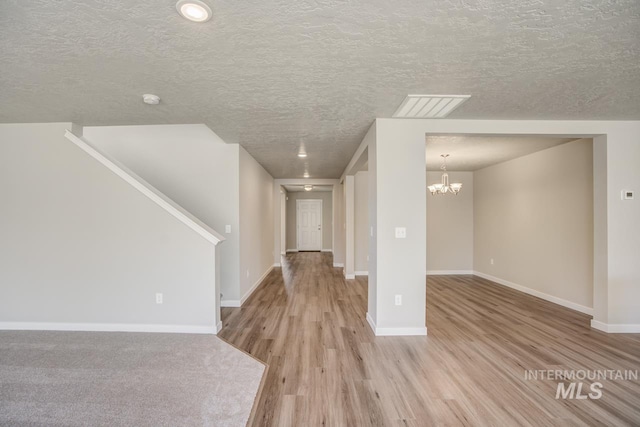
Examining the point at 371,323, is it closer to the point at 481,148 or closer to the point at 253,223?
the point at 253,223

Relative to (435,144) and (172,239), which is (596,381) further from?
(172,239)

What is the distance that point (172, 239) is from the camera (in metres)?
2.92

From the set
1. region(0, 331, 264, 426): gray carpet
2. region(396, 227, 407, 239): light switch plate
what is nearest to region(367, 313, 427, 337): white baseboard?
region(396, 227, 407, 239): light switch plate

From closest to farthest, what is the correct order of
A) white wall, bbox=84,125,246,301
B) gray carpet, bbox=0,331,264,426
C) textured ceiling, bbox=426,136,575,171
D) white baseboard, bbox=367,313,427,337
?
1. gray carpet, bbox=0,331,264,426
2. white baseboard, bbox=367,313,427,337
3. textured ceiling, bbox=426,136,575,171
4. white wall, bbox=84,125,246,301

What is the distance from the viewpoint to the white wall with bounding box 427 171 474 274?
228 inches

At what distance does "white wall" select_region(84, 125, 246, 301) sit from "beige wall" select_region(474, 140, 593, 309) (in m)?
4.81

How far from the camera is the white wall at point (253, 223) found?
394cm

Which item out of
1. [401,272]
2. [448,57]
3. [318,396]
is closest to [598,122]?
[448,57]

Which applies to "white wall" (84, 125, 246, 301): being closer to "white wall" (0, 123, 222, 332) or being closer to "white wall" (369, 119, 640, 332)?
"white wall" (0, 123, 222, 332)

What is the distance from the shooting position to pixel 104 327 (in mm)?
2900

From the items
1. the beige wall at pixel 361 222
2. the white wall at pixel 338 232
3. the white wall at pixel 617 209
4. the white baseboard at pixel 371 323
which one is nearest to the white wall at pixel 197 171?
the white baseboard at pixel 371 323

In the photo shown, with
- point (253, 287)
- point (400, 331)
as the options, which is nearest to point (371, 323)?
point (400, 331)

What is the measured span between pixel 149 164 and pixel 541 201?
6222 mm

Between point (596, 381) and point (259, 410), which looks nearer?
point (259, 410)
